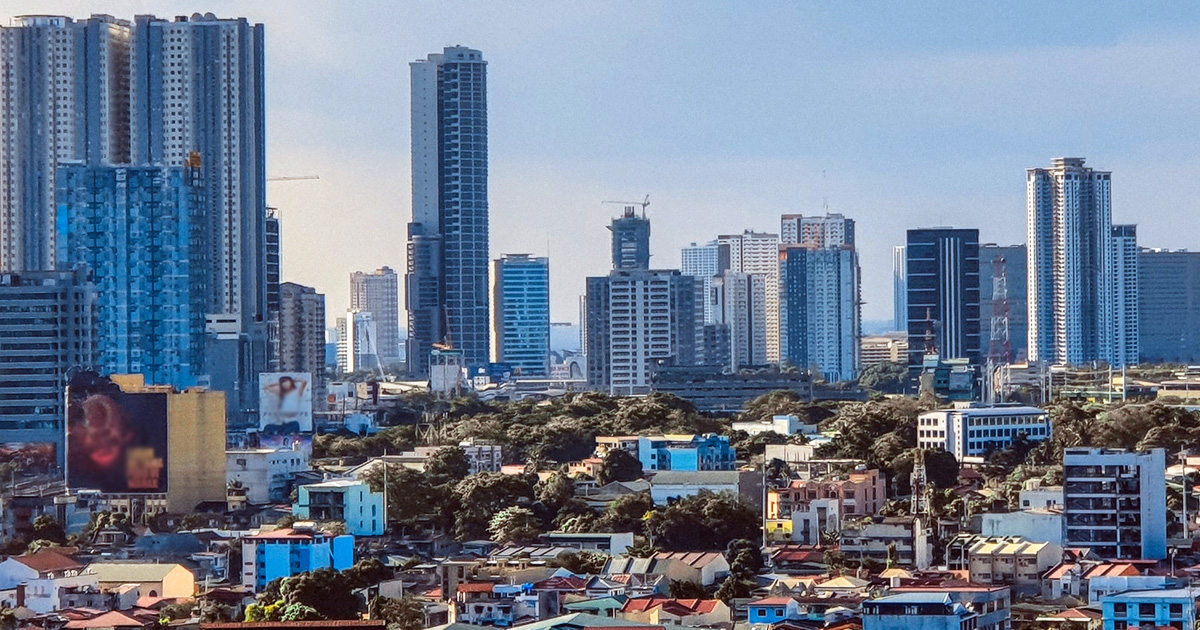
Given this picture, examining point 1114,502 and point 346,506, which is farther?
point 346,506

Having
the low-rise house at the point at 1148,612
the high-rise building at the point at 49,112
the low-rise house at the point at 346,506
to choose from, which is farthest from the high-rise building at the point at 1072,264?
the low-rise house at the point at 1148,612

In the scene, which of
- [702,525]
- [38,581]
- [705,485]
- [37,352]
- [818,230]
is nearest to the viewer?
[38,581]

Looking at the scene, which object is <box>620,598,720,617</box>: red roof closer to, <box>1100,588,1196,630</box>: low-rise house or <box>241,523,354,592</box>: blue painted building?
<box>1100,588,1196,630</box>: low-rise house

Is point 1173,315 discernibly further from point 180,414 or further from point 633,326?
point 180,414

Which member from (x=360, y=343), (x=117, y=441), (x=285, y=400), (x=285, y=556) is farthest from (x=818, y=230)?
(x=285, y=556)

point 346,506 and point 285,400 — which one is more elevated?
point 285,400

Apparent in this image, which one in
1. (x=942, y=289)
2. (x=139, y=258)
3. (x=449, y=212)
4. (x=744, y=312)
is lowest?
(x=744, y=312)

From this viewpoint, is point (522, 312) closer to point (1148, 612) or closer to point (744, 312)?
point (744, 312)

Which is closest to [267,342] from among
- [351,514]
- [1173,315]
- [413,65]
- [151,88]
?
[151,88]
